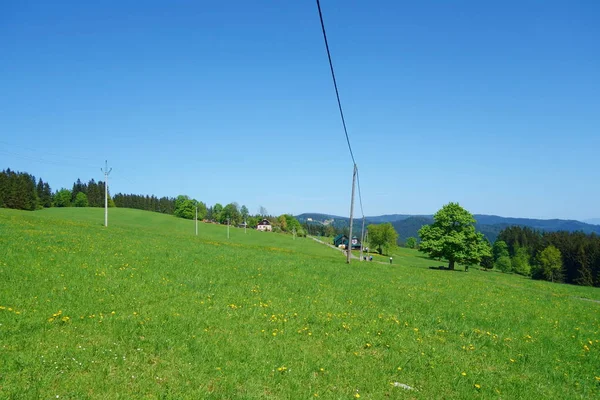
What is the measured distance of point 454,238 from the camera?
181 feet

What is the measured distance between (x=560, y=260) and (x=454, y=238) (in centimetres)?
7416

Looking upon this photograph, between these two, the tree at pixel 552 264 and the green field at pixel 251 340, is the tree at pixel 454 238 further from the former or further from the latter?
the tree at pixel 552 264

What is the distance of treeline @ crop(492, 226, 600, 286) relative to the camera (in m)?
98.4

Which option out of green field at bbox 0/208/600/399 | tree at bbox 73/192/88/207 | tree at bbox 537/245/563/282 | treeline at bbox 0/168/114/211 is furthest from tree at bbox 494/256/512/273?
tree at bbox 73/192/88/207

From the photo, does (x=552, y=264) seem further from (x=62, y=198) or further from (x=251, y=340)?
(x=62, y=198)

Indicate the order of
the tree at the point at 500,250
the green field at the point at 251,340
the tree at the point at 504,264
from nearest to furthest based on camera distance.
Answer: the green field at the point at 251,340 → the tree at the point at 504,264 → the tree at the point at 500,250

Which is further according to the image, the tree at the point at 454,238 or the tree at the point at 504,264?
the tree at the point at 504,264

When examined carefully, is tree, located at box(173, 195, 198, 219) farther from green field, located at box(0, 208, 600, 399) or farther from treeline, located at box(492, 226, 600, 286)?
green field, located at box(0, 208, 600, 399)

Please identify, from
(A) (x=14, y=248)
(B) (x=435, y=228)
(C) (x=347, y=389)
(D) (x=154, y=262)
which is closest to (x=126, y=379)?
(C) (x=347, y=389)

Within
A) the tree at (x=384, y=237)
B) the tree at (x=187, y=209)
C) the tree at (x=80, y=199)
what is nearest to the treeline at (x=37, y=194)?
the tree at (x=80, y=199)

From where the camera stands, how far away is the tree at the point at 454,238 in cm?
5531

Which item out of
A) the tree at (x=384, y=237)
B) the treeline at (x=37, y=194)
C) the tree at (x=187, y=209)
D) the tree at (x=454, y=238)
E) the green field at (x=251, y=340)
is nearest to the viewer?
the green field at (x=251, y=340)

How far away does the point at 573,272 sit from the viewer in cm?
10519

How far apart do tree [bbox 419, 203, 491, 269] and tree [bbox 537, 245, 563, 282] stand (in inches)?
2599
